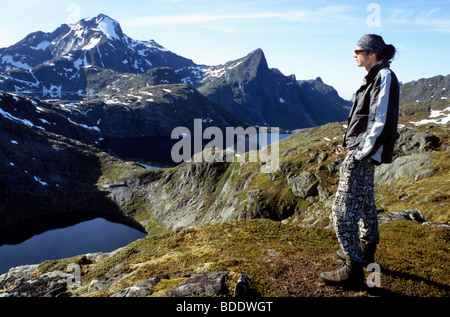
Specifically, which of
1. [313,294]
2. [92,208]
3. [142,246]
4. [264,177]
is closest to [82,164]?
[92,208]

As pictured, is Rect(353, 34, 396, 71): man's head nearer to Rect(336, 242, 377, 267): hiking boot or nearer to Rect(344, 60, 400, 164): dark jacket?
Rect(344, 60, 400, 164): dark jacket

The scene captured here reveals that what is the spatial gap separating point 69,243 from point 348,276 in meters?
113

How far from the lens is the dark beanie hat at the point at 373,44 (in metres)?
7.24

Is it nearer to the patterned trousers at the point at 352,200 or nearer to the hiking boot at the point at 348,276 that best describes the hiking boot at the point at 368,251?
the patterned trousers at the point at 352,200

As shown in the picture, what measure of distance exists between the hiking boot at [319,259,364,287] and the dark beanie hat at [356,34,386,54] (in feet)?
18.6

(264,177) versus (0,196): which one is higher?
(264,177)

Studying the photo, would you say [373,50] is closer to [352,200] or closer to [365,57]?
[365,57]

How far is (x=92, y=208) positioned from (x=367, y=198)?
141389 mm

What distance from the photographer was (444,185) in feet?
95.4

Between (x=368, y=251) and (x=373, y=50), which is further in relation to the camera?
(x=368, y=251)

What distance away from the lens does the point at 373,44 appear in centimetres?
727

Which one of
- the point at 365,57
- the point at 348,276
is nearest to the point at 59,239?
the point at 348,276

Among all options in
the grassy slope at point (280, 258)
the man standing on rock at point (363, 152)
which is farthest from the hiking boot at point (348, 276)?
the grassy slope at point (280, 258)
